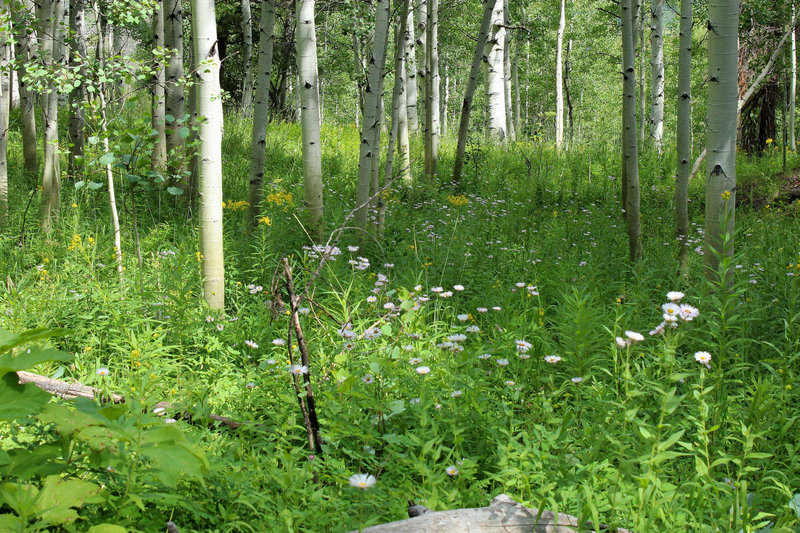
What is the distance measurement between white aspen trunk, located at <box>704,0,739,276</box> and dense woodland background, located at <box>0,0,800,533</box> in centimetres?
2

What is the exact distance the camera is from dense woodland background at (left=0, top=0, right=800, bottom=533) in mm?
1843

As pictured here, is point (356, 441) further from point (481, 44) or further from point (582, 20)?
point (582, 20)

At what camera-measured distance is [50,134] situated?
18.4 ft

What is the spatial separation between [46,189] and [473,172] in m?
6.25

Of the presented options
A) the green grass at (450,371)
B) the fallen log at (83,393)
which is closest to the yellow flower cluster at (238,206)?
the green grass at (450,371)

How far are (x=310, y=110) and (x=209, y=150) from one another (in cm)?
174

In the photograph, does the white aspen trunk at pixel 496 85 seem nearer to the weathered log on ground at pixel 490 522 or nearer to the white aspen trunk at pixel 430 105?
the white aspen trunk at pixel 430 105

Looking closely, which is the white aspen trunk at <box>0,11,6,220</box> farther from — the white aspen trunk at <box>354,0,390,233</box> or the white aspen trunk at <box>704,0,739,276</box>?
the white aspen trunk at <box>704,0,739,276</box>

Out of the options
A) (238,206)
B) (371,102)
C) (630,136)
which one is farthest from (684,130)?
(238,206)

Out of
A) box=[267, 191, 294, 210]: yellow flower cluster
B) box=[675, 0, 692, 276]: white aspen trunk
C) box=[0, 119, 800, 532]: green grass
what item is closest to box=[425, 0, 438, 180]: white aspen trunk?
box=[0, 119, 800, 532]: green grass

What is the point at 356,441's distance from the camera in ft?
8.17

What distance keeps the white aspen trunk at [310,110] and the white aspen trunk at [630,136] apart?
2.98 meters

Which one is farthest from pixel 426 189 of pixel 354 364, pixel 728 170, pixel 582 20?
pixel 582 20

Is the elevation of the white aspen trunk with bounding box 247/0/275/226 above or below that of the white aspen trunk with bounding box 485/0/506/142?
below
